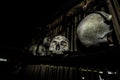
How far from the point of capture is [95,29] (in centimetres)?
208

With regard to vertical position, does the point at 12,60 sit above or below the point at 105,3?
below

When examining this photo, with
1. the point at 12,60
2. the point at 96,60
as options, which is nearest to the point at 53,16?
the point at 96,60

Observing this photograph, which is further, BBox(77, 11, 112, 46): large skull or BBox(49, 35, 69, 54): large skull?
BBox(49, 35, 69, 54): large skull

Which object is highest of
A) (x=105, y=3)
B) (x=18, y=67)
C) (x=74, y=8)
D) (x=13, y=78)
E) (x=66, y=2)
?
(x=66, y=2)

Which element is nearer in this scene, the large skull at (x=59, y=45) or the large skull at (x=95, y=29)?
the large skull at (x=95, y=29)

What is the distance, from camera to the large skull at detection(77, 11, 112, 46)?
2.05m

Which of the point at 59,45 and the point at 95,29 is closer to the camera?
the point at 95,29

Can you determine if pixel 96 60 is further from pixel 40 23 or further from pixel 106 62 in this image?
pixel 40 23

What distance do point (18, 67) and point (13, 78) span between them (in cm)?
67

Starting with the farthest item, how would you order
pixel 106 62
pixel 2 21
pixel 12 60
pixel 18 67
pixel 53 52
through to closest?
pixel 12 60 < pixel 18 67 < pixel 2 21 < pixel 53 52 < pixel 106 62

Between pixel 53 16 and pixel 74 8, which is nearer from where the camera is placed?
pixel 74 8

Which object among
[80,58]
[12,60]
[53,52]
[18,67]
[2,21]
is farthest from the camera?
[12,60]

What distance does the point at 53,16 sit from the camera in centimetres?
493

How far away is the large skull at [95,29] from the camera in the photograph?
6.73 feet
